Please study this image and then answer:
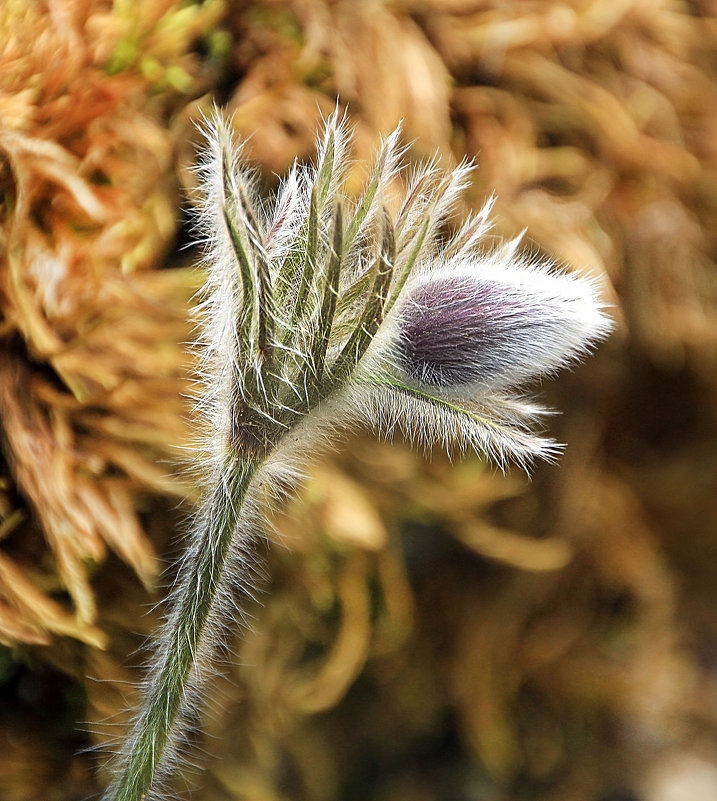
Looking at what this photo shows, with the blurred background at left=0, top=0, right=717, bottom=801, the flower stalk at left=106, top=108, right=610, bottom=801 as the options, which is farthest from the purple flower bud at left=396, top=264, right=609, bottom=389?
the blurred background at left=0, top=0, right=717, bottom=801

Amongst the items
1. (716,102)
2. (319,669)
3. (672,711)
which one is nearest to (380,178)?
(319,669)

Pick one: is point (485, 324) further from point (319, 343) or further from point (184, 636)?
point (184, 636)

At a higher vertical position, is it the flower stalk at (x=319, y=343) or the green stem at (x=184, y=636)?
the flower stalk at (x=319, y=343)

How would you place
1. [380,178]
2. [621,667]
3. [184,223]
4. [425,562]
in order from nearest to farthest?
[380,178]
[184,223]
[425,562]
[621,667]

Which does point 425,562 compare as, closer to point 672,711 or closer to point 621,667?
point 621,667

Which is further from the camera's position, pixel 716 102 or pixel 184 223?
pixel 716 102

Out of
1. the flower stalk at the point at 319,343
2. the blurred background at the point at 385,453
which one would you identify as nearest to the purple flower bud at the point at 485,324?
the flower stalk at the point at 319,343

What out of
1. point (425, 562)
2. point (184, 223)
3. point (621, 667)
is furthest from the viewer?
point (621, 667)

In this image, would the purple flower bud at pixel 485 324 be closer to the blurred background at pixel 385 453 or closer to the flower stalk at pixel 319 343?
the flower stalk at pixel 319 343
